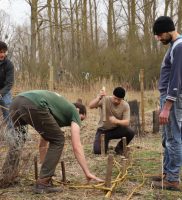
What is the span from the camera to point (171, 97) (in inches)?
169

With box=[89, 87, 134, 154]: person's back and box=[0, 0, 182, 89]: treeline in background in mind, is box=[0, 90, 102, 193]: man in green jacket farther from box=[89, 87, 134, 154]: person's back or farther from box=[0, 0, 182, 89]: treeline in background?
box=[0, 0, 182, 89]: treeline in background

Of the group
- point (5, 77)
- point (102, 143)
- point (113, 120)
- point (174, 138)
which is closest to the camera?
point (174, 138)

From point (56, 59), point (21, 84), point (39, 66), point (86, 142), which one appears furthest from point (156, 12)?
point (86, 142)

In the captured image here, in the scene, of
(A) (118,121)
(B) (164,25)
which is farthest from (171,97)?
(A) (118,121)

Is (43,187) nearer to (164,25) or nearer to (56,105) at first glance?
(56,105)

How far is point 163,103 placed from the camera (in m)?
4.66

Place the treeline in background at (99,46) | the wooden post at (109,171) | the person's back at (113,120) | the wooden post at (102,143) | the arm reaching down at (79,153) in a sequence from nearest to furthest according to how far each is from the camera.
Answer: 1. the arm reaching down at (79,153)
2. the wooden post at (109,171)
3. the wooden post at (102,143)
4. the person's back at (113,120)
5. the treeline in background at (99,46)

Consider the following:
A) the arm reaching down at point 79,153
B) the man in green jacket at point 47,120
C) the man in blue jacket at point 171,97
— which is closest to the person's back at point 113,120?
the man in blue jacket at point 171,97

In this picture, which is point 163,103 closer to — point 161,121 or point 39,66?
point 161,121

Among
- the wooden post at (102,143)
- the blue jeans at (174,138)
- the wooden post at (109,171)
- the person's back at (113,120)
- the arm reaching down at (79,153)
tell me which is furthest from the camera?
the person's back at (113,120)

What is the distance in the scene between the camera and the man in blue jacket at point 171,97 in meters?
4.27

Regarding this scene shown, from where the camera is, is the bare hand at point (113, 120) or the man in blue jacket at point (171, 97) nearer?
the man in blue jacket at point (171, 97)

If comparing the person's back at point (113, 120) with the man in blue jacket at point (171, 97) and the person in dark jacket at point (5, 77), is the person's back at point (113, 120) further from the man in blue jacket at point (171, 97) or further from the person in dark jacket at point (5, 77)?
the man in blue jacket at point (171, 97)

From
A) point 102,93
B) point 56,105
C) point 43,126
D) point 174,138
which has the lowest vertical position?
point 174,138
